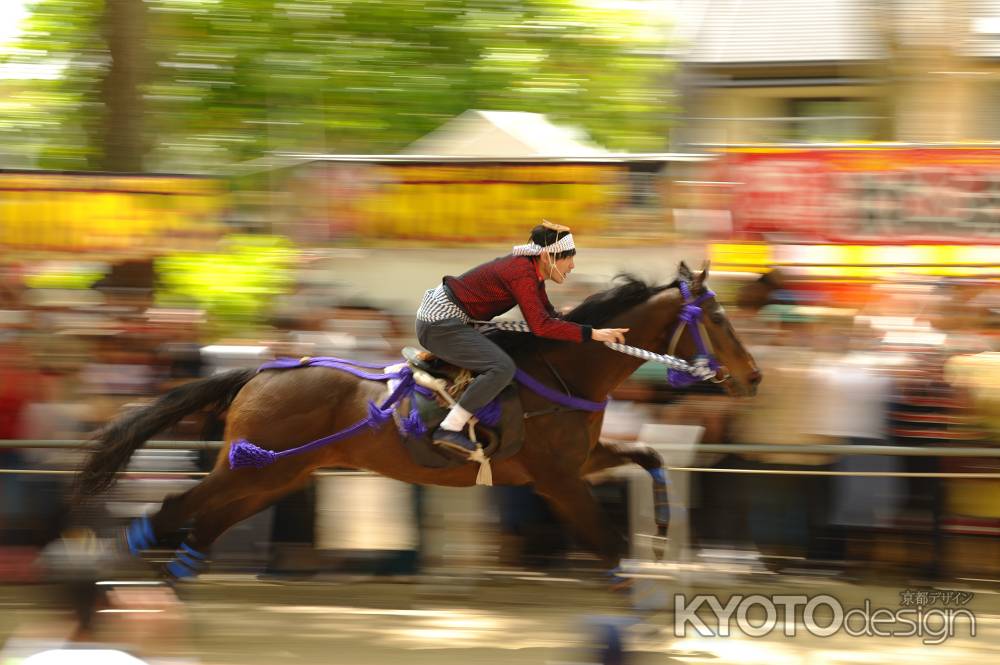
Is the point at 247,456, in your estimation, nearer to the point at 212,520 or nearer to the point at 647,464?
the point at 212,520

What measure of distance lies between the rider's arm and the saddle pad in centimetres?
40

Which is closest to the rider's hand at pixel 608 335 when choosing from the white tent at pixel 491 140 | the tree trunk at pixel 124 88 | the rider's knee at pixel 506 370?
the rider's knee at pixel 506 370

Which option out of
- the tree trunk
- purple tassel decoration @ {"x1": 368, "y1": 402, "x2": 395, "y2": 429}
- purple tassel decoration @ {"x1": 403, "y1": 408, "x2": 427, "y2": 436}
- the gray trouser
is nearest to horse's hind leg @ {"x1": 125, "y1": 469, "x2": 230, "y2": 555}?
purple tassel decoration @ {"x1": 368, "y1": 402, "x2": 395, "y2": 429}

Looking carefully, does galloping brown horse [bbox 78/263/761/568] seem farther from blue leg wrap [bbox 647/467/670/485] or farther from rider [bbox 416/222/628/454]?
rider [bbox 416/222/628/454]

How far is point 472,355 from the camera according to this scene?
6.07 m

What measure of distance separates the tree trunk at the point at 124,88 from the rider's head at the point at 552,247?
5612 millimetres

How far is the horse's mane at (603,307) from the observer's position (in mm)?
6320

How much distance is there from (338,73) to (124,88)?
591 centimetres

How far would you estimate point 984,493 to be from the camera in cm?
685

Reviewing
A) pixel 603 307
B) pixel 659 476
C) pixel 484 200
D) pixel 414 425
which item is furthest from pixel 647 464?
pixel 484 200

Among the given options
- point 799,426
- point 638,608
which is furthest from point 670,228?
point 638,608

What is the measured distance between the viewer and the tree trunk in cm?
1027

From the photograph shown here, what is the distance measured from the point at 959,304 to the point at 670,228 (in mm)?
1944

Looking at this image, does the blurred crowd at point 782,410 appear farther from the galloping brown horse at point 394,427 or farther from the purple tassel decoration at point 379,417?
the purple tassel decoration at point 379,417
